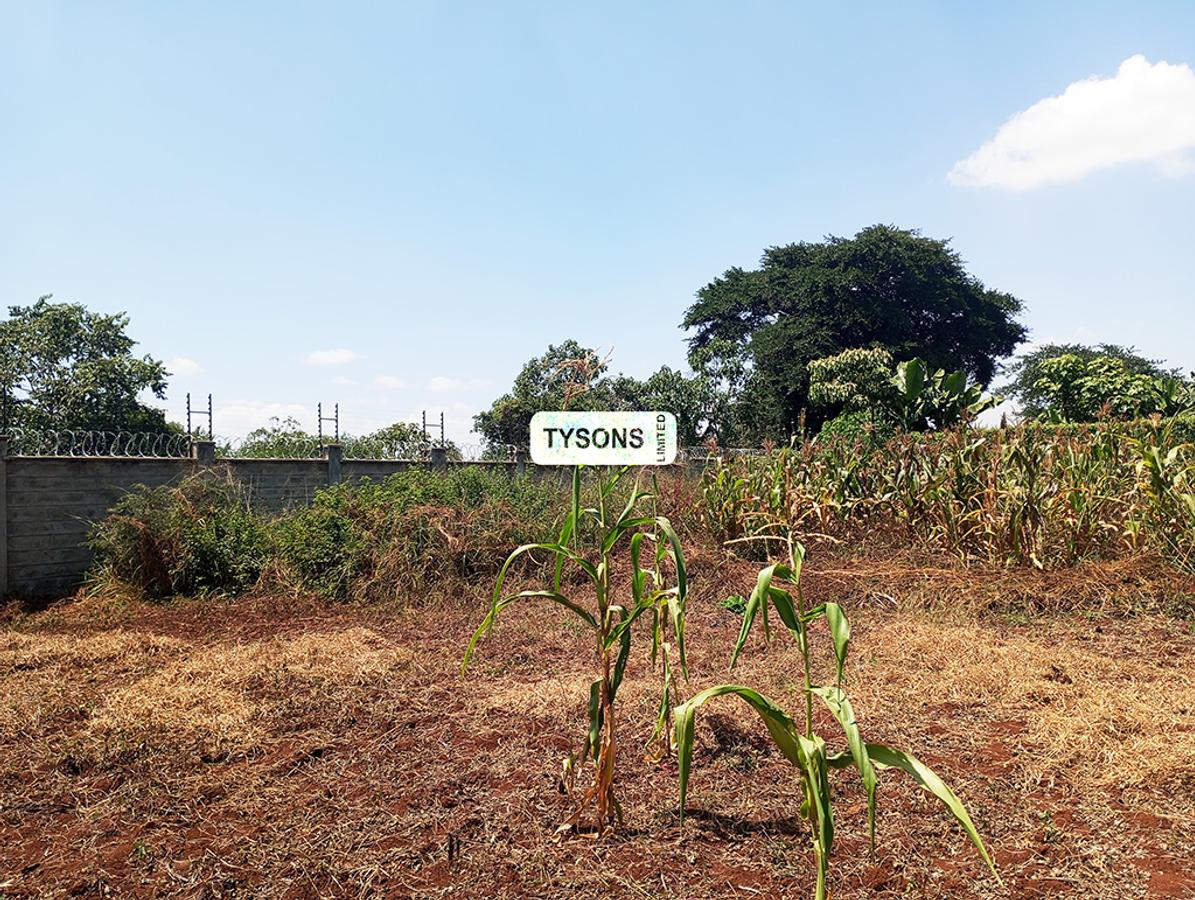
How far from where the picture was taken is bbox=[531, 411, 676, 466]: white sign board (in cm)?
192

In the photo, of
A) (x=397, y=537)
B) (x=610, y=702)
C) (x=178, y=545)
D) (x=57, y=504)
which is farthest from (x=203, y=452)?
(x=610, y=702)

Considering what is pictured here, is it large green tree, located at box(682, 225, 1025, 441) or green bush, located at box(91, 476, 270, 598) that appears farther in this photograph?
large green tree, located at box(682, 225, 1025, 441)

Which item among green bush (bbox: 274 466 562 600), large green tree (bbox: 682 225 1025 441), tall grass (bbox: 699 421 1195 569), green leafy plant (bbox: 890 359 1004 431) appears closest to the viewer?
tall grass (bbox: 699 421 1195 569)

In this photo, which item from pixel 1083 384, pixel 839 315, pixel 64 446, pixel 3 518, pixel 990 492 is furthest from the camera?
pixel 839 315

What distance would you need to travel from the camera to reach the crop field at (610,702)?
1.99 metres

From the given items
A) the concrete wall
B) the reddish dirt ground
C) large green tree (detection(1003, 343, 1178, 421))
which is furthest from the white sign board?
large green tree (detection(1003, 343, 1178, 421))

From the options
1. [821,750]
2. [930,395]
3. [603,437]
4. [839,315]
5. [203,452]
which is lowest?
[821,750]

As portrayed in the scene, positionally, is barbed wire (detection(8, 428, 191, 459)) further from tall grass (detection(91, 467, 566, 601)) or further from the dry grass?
the dry grass

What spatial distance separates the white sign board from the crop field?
244 millimetres

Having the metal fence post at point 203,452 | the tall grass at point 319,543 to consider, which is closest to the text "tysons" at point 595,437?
the tall grass at point 319,543

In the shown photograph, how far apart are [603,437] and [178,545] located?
18.9 ft

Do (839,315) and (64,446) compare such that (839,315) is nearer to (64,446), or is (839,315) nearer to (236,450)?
(236,450)

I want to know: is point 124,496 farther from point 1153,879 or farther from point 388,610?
point 1153,879

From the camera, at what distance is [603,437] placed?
1939mm
